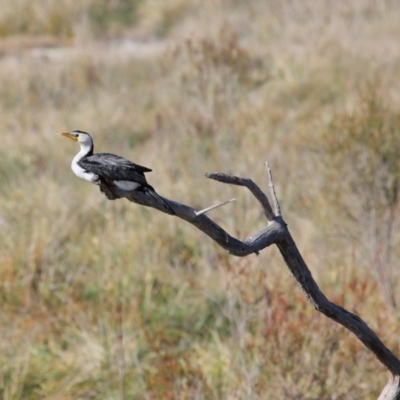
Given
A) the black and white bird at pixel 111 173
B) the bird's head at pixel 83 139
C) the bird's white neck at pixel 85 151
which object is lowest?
the black and white bird at pixel 111 173

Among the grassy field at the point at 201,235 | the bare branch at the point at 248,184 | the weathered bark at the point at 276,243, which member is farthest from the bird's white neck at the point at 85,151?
the grassy field at the point at 201,235

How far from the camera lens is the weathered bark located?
7.41 feet

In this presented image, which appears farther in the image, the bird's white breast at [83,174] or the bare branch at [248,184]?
the bird's white breast at [83,174]

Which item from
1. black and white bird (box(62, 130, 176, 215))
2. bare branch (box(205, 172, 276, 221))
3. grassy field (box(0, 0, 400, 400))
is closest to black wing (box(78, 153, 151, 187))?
black and white bird (box(62, 130, 176, 215))

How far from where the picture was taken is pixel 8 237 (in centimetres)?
664

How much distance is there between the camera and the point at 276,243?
243 cm

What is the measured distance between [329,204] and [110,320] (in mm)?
2032

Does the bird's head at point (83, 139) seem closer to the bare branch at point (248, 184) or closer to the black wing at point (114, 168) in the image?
the black wing at point (114, 168)

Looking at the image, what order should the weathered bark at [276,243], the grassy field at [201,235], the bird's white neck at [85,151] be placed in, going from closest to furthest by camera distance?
the weathered bark at [276,243] → the bird's white neck at [85,151] → the grassy field at [201,235]

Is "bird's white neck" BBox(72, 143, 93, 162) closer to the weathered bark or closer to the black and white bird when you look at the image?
the black and white bird

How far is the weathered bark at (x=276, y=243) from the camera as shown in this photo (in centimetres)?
226

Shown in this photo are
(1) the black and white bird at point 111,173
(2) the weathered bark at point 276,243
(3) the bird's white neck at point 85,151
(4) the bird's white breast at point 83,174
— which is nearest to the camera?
(2) the weathered bark at point 276,243

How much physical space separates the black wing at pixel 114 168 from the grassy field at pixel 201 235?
2.19 meters

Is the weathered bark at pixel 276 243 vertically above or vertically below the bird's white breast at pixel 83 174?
below
